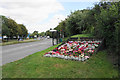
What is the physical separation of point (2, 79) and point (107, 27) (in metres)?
4.40

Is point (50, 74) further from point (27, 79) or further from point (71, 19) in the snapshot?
point (71, 19)

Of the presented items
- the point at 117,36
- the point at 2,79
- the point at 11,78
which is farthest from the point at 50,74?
the point at 117,36

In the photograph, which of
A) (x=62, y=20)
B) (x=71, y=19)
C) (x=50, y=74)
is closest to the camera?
(x=50, y=74)

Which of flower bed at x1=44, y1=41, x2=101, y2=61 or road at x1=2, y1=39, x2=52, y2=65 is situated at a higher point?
flower bed at x1=44, y1=41, x2=101, y2=61

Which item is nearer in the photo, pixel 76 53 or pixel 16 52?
pixel 76 53

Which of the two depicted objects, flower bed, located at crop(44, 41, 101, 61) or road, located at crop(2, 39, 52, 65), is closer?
flower bed, located at crop(44, 41, 101, 61)

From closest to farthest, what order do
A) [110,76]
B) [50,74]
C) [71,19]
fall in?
1. [110,76]
2. [50,74]
3. [71,19]

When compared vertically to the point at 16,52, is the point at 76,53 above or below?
above

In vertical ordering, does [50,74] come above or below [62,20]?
below

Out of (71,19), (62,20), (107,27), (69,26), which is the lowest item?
(107,27)

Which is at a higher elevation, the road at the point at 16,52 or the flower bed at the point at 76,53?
the flower bed at the point at 76,53

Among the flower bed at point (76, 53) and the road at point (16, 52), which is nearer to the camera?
the flower bed at point (76, 53)

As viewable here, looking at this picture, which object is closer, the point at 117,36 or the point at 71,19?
the point at 117,36

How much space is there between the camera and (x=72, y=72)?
3.51m
